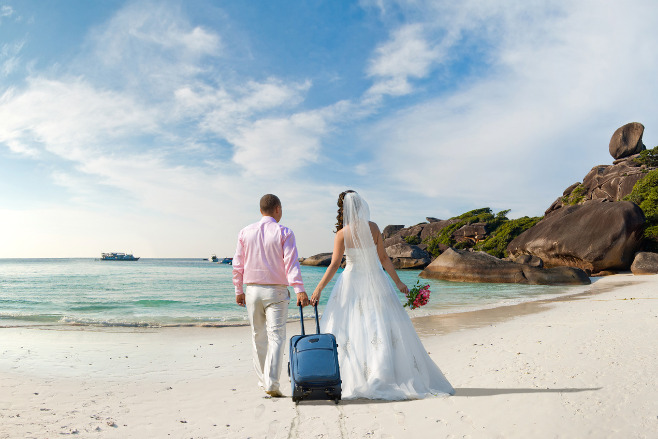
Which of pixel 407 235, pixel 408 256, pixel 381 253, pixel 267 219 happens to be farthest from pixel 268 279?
pixel 407 235

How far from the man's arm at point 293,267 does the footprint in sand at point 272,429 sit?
1.09 metres

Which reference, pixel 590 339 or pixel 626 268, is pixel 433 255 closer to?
pixel 626 268

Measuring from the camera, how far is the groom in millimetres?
4461

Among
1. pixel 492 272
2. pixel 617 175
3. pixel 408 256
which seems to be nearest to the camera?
pixel 492 272

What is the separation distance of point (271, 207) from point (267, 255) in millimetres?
554

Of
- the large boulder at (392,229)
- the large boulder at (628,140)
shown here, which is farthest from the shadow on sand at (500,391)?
the large boulder at (392,229)

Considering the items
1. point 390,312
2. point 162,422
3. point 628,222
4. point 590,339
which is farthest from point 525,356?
point 628,222

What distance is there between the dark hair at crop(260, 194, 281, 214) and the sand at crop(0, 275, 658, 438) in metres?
2.02

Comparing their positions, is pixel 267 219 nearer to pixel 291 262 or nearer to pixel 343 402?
pixel 291 262

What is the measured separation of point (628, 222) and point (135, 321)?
28.4m

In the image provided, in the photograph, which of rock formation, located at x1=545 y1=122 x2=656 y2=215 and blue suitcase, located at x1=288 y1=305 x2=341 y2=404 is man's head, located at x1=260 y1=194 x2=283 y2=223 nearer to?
blue suitcase, located at x1=288 y1=305 x2=341 y2=404

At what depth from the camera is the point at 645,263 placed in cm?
2550

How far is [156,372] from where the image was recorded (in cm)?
628

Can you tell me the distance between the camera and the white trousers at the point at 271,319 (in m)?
4.46
